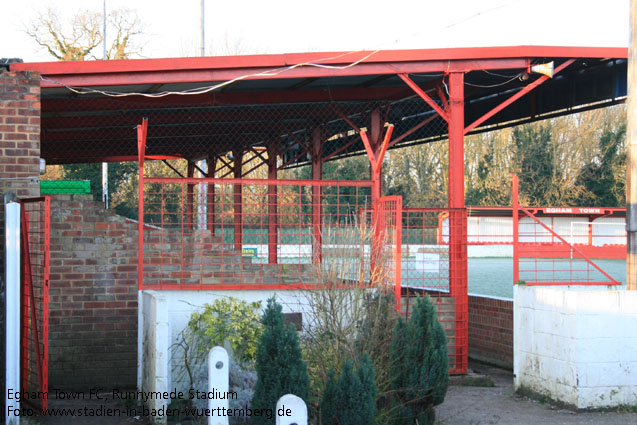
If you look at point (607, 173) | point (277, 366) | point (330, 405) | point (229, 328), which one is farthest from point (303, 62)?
point (607, 173)

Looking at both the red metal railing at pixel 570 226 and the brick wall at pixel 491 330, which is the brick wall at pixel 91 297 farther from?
the red metal railing at pixel 570 226

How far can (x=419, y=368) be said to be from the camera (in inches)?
272

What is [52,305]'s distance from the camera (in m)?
8.79

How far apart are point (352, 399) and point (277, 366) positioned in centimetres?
70

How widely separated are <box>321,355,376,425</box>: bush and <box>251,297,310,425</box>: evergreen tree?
0.90 ft

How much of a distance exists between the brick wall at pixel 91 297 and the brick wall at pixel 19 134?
3.25ft

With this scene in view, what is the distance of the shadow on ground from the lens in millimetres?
7223

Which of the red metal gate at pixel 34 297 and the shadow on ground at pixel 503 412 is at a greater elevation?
the red metal gate at pixel 34 297

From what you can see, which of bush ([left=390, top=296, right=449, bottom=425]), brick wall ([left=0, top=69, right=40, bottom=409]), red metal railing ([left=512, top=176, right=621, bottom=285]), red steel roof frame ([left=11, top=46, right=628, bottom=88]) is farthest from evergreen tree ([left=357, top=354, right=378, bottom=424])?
red steel roof frame ([left=11, top=46, right=628, bottom=88])

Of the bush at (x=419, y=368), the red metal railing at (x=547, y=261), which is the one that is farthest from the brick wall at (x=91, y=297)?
the red metal railing at (x=547, y=261)

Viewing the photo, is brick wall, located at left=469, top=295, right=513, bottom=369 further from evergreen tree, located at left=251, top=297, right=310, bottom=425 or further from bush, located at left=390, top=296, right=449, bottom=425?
evergreen tree, located at left=251, top=297, right=310, bottom=425

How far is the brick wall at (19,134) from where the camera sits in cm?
792

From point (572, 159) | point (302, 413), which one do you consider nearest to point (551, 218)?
point (572, 159)

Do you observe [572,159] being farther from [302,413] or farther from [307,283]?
[302,413]
